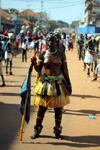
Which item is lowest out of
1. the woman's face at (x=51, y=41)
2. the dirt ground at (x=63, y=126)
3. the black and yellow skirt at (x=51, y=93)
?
the dirt ground at (x=63, y=126)

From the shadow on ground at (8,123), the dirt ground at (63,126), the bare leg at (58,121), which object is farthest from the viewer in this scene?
the bare leg at (58,121)

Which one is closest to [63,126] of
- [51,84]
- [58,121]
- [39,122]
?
[58,121]

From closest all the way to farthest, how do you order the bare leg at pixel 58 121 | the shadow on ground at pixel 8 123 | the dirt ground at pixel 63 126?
the dirt ground at pixel 63 126, the shadow on ground at pixel 8 123, the bare leg at pixel 58 121

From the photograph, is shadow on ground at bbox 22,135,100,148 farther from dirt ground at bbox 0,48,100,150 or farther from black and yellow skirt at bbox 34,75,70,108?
black and yellow skirt at bbox 34,75,70,108

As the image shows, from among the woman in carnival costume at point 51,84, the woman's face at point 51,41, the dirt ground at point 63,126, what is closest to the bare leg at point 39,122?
the woman in carnival costume at point 51,84

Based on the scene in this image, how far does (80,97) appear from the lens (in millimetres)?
8836

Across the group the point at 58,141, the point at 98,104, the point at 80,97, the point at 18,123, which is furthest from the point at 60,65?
the point at 80,97

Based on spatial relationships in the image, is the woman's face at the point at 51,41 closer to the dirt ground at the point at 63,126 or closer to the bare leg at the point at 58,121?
the bare leg at the point at 58,121

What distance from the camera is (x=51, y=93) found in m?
4.95

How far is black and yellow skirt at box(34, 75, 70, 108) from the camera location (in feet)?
16.3

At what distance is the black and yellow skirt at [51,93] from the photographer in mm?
4977

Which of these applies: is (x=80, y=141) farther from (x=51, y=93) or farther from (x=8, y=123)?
(x=8, y=123)

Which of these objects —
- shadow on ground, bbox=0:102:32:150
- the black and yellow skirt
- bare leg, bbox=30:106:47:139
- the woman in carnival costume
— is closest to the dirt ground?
shadow on ground, bbox=0:102:32:150

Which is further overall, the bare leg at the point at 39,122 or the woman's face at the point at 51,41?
the bare leg at the point at 39,122
